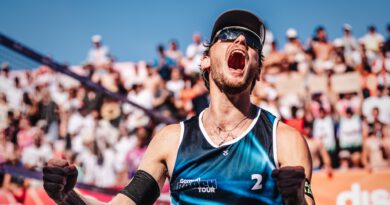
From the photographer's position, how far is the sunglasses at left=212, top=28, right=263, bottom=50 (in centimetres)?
336

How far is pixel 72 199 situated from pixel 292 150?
118cm

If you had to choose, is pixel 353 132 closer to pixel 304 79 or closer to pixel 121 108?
pixel 304 79

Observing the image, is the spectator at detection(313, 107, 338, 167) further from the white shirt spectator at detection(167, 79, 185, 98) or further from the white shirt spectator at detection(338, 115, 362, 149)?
the white shirt spectator at detection(167, 79, 185, 98)

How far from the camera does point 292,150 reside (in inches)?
116

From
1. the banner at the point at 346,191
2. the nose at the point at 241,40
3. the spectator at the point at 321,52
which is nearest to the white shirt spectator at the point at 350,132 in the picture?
the banner at the point at 346,191

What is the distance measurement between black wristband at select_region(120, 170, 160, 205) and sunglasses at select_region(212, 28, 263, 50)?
956mm

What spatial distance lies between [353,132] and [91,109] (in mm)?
4538

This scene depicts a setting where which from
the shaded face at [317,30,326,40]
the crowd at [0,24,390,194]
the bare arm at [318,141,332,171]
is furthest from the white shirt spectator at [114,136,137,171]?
the shaded face at [317,30,326,40]

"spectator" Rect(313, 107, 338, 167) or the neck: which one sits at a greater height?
"spectator" Rect(313, 107, 338, 167)

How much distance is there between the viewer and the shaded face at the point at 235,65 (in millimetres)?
3258

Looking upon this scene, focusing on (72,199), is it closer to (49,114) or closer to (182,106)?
(49,114)

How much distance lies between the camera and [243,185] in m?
2.91

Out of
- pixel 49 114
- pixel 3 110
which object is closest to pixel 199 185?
pixel 3 110

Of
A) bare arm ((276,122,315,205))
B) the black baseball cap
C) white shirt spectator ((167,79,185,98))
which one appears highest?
white shirt spectator ((167,79,185,98))
